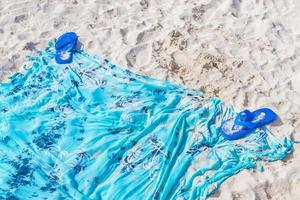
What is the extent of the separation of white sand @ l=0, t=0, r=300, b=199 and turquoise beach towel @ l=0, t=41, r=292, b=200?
0.66 ft

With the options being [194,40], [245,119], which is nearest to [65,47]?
[194,40]

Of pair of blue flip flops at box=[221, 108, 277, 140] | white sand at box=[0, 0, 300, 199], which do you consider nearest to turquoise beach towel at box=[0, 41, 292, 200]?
pair of blue flip flops at box=[221, 108, 277, 140]

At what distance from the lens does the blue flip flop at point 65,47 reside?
171 inches

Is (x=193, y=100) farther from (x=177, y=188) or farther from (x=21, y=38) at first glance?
(x=21, y=38)

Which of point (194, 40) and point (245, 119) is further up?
point (194, 40)

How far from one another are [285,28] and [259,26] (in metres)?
0.27

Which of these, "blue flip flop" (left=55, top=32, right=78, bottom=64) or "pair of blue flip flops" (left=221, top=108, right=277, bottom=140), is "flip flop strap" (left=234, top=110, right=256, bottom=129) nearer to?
"pair of blue flip flops" (left=221, top=108, right=277, bottom=140)

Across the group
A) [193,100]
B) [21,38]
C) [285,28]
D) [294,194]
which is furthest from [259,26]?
[21,38]

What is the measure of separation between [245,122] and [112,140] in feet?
3.59

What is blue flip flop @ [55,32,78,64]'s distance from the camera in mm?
4352

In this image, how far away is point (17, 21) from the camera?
15.8ft

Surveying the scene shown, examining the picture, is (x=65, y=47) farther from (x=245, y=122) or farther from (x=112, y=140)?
(x=245, y=122)

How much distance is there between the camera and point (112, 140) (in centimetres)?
362

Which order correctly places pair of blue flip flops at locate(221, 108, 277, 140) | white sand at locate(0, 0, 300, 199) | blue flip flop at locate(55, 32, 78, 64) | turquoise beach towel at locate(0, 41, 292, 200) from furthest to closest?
blue flip flop at locate(55, 32, 78, 64) < white sand at locate(0, 0, 300, 199) < pair of blue flip flops at locate(221, 108, 277, 140) < turquoise beach towel at locate(0, 41, 292, 200)
